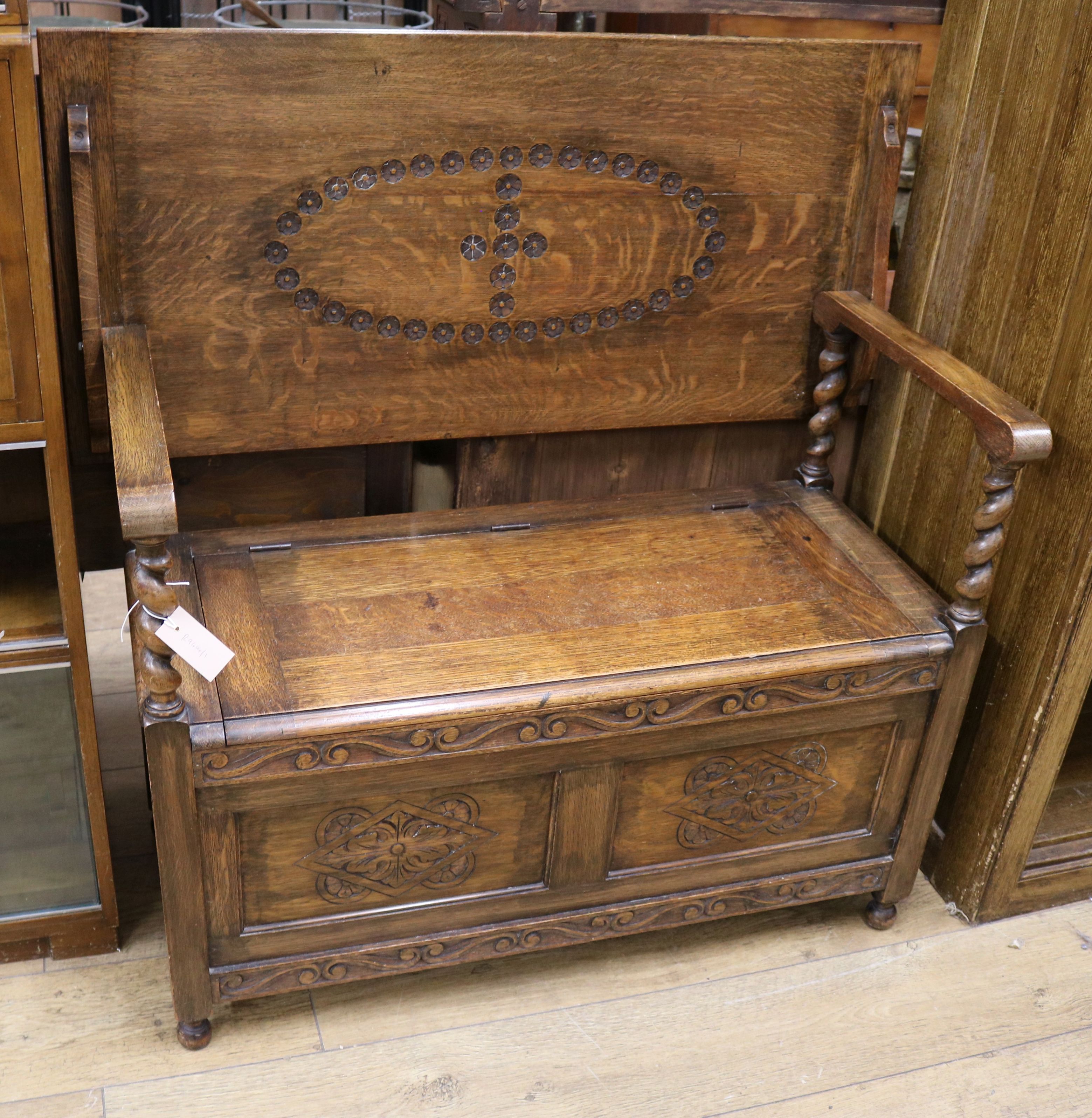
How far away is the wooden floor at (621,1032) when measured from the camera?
1724 mm

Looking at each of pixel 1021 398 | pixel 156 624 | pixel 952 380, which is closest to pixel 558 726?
pixel 156 624

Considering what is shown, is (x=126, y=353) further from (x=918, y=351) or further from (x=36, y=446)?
(x=918, y=351)

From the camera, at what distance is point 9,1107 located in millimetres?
1662

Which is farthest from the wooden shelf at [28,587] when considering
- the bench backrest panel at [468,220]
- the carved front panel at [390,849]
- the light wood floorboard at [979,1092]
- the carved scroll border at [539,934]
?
the light wood floorboard at [979,1092]

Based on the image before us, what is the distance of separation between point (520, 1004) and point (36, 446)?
41.0 inches

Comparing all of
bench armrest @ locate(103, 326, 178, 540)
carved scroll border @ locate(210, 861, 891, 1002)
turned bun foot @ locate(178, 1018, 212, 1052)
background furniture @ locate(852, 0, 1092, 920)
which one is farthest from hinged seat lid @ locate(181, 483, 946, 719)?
turned bun foot @ locate(178, 1018, 212, 1052)

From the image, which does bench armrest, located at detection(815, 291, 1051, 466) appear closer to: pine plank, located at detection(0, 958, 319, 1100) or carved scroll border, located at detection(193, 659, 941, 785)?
carved scroll border, located at detection(193, 659, 941, 785)

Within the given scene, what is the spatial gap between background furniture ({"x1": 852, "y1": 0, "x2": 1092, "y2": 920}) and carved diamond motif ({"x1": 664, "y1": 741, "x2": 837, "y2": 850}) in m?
0.34

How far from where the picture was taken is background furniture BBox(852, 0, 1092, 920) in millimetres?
1757

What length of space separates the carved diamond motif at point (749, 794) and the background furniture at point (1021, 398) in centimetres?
34

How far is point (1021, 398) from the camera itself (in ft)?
6.10

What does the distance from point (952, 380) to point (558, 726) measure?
739 mm

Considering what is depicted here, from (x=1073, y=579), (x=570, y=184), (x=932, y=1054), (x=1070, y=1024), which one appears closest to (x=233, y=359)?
(x=570, y=184)

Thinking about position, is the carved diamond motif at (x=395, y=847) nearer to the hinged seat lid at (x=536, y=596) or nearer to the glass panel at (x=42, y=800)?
the hinged seat lid at (x=536, y=596)
